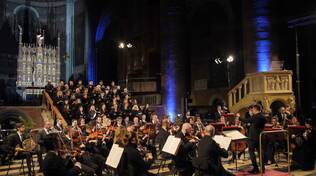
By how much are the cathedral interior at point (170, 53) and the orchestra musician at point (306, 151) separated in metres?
0.78

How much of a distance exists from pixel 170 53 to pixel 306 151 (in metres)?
10.7

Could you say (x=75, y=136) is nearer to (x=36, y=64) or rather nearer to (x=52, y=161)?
(x=52, y=161)

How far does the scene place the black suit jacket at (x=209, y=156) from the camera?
5278 millimetres

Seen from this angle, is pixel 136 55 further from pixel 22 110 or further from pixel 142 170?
pixel 142 170

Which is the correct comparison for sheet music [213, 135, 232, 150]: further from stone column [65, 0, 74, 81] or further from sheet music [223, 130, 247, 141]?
stone column [65, 0, 74, 81]

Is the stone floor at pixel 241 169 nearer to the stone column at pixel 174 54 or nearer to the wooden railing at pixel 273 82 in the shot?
the wooden railing at pixel 273 82

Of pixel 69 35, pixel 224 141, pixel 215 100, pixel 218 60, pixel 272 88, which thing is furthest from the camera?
pixel 69 35

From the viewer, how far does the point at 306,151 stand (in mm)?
7395

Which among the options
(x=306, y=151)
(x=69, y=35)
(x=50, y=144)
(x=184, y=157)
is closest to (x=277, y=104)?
(x=306, y=151)

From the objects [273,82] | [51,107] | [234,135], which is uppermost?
[273,82]

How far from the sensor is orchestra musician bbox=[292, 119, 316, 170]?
24.3 ft

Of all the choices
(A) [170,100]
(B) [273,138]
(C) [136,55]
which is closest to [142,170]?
(B) [273,138]

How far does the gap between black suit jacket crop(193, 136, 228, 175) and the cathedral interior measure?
13.2 feet

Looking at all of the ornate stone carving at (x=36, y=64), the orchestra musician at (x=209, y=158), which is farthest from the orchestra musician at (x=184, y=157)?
the ornate stone carving at (x=36, y=64)
